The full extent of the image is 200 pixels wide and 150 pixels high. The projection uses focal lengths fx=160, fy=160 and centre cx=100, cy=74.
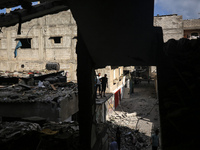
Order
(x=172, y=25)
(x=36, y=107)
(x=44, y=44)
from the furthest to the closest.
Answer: (x=172, y=25) < (x=44, y=44) < (x=36, y=107)

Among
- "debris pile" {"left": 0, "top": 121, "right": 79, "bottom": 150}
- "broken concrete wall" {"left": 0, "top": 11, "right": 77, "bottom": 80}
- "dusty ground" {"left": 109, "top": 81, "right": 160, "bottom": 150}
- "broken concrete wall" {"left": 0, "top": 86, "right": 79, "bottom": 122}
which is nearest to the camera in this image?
"debris pile" {"left": 0, "top": 121, "right": 79, "bottom": 150}

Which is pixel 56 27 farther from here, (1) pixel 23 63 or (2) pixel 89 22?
(2) pixel 89 22

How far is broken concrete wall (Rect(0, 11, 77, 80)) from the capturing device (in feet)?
71.8

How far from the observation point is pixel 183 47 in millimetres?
3400

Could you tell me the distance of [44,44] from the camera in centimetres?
2283

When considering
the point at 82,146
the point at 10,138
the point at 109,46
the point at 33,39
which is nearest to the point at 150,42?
the point at 109,46

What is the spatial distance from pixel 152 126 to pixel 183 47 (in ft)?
37.4

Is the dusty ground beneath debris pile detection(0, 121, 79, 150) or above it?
beneath

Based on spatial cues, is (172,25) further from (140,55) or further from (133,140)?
(140,55)

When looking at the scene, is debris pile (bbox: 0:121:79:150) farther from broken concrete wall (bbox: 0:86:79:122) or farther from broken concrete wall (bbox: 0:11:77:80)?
broken concrete wall (bbox: 0:11:77:80)

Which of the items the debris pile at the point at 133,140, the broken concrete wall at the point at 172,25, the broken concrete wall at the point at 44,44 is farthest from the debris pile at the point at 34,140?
the broken concrete wall at the point at 172,25

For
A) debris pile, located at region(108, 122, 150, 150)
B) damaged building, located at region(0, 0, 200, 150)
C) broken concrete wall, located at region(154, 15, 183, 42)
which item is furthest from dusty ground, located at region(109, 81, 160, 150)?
broken concrete wall, located at region(154, 15, 183, 42)

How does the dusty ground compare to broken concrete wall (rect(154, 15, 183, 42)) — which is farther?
broken concrete wall (rect(154, 15, 183, 42))

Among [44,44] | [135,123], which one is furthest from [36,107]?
[44,44]
